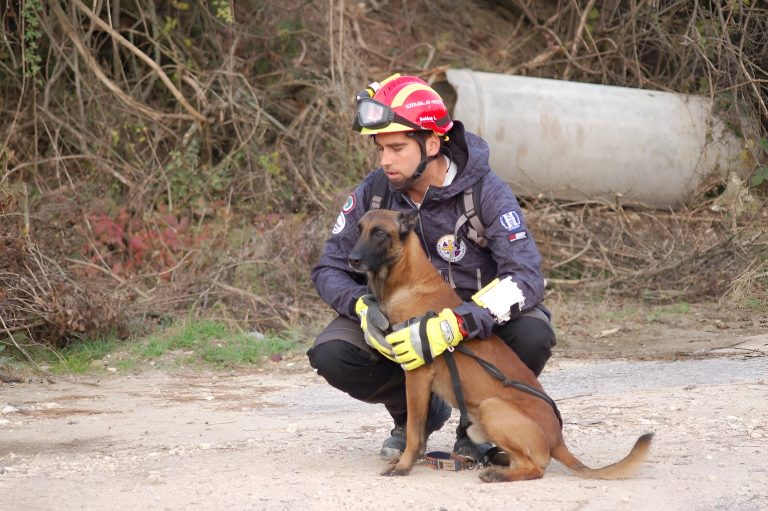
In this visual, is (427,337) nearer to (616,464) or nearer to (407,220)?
(407,220)

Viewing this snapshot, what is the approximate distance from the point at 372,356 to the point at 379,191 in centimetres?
73

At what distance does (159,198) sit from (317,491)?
20.7 ft

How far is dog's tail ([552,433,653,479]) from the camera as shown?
3.83m

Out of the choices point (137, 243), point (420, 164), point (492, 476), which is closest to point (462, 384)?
point (492, 476)

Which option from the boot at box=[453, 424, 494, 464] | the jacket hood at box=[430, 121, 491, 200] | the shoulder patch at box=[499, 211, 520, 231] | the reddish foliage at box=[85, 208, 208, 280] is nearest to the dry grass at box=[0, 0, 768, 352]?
the reddish foliage at box=[85, 208, 208, 280]

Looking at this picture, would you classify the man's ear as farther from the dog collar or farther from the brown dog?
the dog collar

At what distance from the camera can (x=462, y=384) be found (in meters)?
4.01

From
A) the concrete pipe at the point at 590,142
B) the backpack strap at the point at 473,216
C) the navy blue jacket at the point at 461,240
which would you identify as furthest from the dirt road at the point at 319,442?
the concrete pipe at the point at 590,142

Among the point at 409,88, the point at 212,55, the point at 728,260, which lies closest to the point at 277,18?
the point at 212,55

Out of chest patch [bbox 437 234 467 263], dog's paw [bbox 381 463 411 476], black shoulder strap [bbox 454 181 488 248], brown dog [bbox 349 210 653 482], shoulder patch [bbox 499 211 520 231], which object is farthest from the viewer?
chest patch [bbox 437 234 467 263]

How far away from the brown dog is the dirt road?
97mm

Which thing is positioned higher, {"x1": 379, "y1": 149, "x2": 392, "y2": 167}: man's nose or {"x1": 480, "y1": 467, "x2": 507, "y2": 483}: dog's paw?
{"x1": 379, "y1": 149, "x2": 392, "y2": 167}: man's nose

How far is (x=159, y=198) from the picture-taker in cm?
966

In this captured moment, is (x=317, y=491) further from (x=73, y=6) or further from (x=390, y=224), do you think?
(x=73, y=6)
